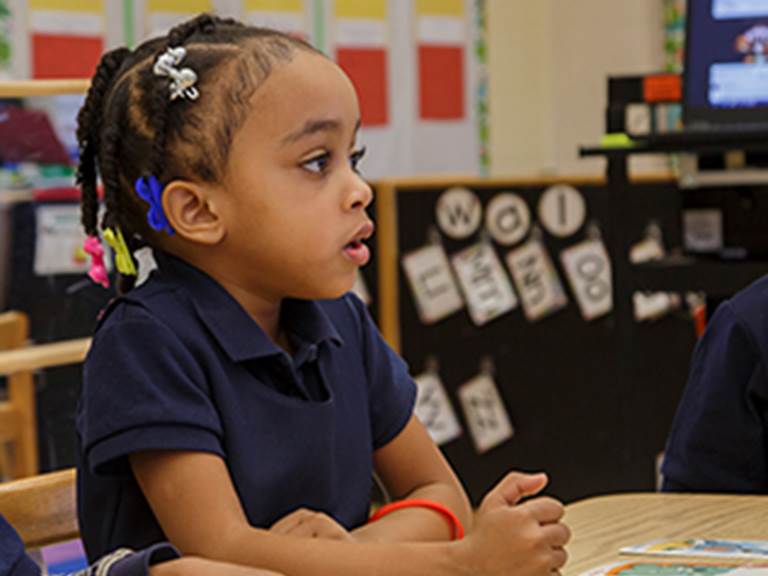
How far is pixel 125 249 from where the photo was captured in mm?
1113

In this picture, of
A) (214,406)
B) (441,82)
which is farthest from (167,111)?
(441,82)

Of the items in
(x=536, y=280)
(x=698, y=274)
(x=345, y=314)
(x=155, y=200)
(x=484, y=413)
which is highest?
(x=155, y=200)

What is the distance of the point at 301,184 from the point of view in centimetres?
102

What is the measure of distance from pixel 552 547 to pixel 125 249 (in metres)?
0.45

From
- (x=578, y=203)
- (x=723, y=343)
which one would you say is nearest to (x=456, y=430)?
(x=578, y=203)

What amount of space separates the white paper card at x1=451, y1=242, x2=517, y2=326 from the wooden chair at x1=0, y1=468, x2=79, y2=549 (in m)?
2.57

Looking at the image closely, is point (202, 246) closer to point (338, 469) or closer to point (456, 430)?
point (338, 469)

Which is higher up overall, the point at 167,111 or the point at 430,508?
the point at 167,111

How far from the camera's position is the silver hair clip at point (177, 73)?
3.41ft

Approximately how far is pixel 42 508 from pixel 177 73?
0.35 meters

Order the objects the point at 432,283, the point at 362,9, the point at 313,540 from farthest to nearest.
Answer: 1. the point at 362,9
2. the point at 432,283
3. the point at 313,540

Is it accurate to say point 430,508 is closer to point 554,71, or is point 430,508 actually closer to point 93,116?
point 93,116

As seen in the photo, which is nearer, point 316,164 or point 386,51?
point 316,164

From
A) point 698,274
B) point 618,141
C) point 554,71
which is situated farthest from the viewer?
point 554,71
